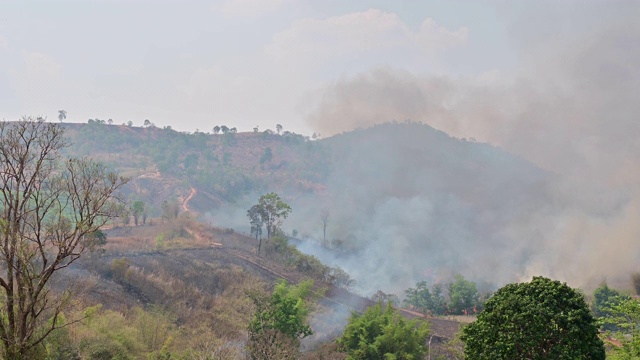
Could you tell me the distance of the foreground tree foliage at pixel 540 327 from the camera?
40.0 ft

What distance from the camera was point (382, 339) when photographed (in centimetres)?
2186

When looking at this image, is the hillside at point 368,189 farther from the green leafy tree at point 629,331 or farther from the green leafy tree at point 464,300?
the green leafy tree at point 629,331

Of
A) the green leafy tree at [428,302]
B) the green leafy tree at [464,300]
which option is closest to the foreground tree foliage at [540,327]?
the green leafy tree at [428,302]

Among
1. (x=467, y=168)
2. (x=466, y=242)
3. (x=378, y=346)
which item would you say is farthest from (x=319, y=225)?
(x=378, y=346)

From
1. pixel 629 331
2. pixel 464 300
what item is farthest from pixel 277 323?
pixel 464 300

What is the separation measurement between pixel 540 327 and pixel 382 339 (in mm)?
10426

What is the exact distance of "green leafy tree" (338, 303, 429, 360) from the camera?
71.8 feet

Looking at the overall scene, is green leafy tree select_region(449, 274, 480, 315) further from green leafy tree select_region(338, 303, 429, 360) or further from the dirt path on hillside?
the dirt path on hillside

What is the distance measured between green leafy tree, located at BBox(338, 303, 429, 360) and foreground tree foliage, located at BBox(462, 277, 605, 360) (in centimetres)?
888

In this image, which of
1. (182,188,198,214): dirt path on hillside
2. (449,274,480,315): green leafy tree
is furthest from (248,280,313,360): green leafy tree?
(182,188,198,214): dirt path on hillside

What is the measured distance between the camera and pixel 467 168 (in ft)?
389

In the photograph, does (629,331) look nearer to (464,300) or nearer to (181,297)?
(181,297)

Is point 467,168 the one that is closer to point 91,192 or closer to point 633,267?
point 633,267

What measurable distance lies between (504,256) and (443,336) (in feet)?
140
